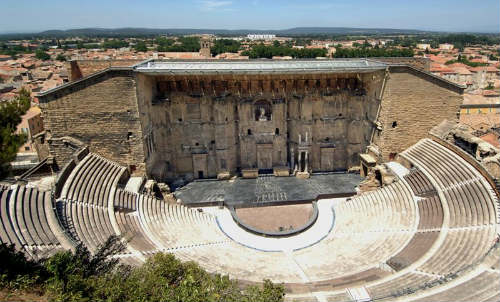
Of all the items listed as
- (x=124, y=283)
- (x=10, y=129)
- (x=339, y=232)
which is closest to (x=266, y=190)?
(x=339, y=232)

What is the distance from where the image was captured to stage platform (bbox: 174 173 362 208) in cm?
2527

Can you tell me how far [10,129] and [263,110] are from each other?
2014 cm

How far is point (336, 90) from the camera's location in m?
28.4

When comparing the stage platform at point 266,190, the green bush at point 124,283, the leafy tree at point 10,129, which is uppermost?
the leafy tree at point 10,129

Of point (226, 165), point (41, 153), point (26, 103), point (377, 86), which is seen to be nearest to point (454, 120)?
point (377, 86)

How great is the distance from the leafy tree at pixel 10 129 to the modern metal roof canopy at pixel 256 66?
12198 mm

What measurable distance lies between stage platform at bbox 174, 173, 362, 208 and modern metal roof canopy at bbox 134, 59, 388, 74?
898cm

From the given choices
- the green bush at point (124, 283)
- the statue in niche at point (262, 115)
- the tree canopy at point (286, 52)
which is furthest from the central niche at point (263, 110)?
the tree canopy at point (286, 52)

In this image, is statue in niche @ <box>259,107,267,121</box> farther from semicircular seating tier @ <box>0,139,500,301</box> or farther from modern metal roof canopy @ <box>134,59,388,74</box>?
semicircular seating tier @ <box>0,139,500,301</box>

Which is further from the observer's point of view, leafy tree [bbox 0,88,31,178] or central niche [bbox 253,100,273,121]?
central niche [bbox 253,100,273,121]

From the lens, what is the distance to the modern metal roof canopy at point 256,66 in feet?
81.0

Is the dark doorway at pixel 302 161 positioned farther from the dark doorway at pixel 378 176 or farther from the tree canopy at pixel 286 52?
the tree canopy at pixel 286 52

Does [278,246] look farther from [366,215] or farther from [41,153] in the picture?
[41,153]

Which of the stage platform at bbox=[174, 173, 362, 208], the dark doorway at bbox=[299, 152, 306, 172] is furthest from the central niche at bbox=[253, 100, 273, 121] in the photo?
the stage platform at bbox=[174, 173, 362, 208]
